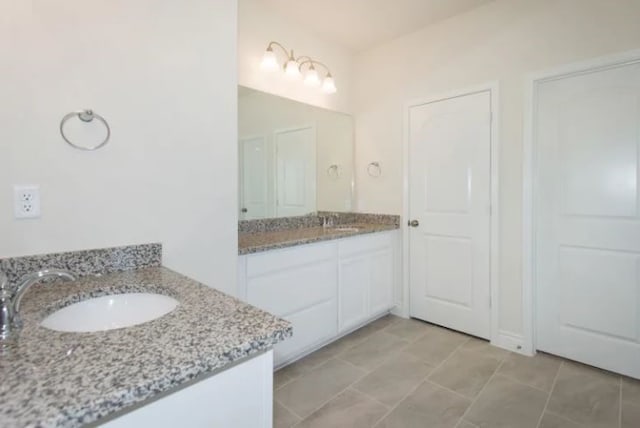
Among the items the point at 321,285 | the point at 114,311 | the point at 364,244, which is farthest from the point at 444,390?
the point at 114,311

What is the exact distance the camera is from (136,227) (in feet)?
4.47

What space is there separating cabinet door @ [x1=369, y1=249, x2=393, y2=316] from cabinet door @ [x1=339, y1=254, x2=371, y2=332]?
0.07 m

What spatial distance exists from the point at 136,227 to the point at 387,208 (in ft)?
7.41

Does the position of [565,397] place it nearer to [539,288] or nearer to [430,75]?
[539,288]

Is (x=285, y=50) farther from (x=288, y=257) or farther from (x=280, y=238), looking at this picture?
(x=288, y=257)

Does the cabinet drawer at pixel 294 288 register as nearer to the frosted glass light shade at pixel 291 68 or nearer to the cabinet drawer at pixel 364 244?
the cabinet drawer at pixel 364 244

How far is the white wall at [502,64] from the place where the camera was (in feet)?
6.77

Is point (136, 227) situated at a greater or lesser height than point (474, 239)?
greater

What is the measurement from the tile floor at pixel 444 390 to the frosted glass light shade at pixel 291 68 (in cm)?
219

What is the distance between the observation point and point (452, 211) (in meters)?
2.70

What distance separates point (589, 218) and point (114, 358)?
104 inches

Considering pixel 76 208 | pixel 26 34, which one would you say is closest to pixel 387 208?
pixel 76 208

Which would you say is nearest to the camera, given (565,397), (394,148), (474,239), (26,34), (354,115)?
(26,34)

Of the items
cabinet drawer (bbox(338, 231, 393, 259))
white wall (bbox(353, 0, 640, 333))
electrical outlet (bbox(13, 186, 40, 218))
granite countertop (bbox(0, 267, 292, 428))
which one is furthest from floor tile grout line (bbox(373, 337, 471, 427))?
electrical outlet (bbox(13, 186, 40, 218))
